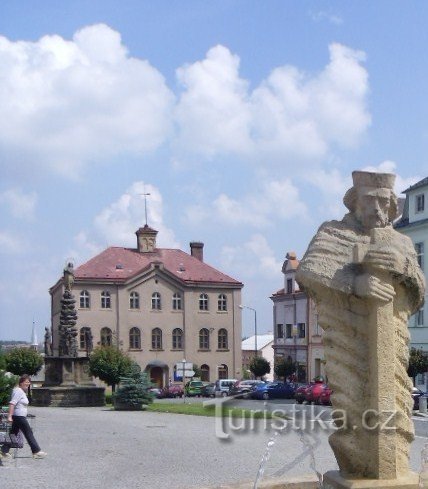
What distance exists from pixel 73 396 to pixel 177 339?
3533 centimetres

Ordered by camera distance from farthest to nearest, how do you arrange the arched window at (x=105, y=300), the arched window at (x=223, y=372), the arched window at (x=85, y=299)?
the arched window at (x=223, y=372) < the arched window at (x=105, y=300) < the arched window at (x=85, y=299)

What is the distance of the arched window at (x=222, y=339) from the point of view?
73000mm

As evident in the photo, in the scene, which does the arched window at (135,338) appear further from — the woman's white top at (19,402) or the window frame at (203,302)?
the woman's white top at (19,402)

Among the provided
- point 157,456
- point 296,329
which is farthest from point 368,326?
point 296,329

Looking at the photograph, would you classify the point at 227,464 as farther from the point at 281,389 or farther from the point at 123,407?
the point at 281,389

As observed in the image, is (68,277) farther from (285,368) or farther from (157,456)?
(285,368)

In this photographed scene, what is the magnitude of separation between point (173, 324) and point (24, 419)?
58061 millimetres

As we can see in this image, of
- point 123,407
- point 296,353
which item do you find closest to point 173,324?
point 296,353

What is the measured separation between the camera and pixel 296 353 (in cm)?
6962

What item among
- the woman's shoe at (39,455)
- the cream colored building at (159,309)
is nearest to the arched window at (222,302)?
the cream colored building at (159,309)

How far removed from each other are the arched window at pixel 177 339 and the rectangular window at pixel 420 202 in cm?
2770

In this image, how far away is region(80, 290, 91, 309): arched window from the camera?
227ft

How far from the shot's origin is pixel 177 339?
7194cm

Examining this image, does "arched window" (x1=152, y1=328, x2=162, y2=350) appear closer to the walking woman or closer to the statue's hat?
the walking woman
